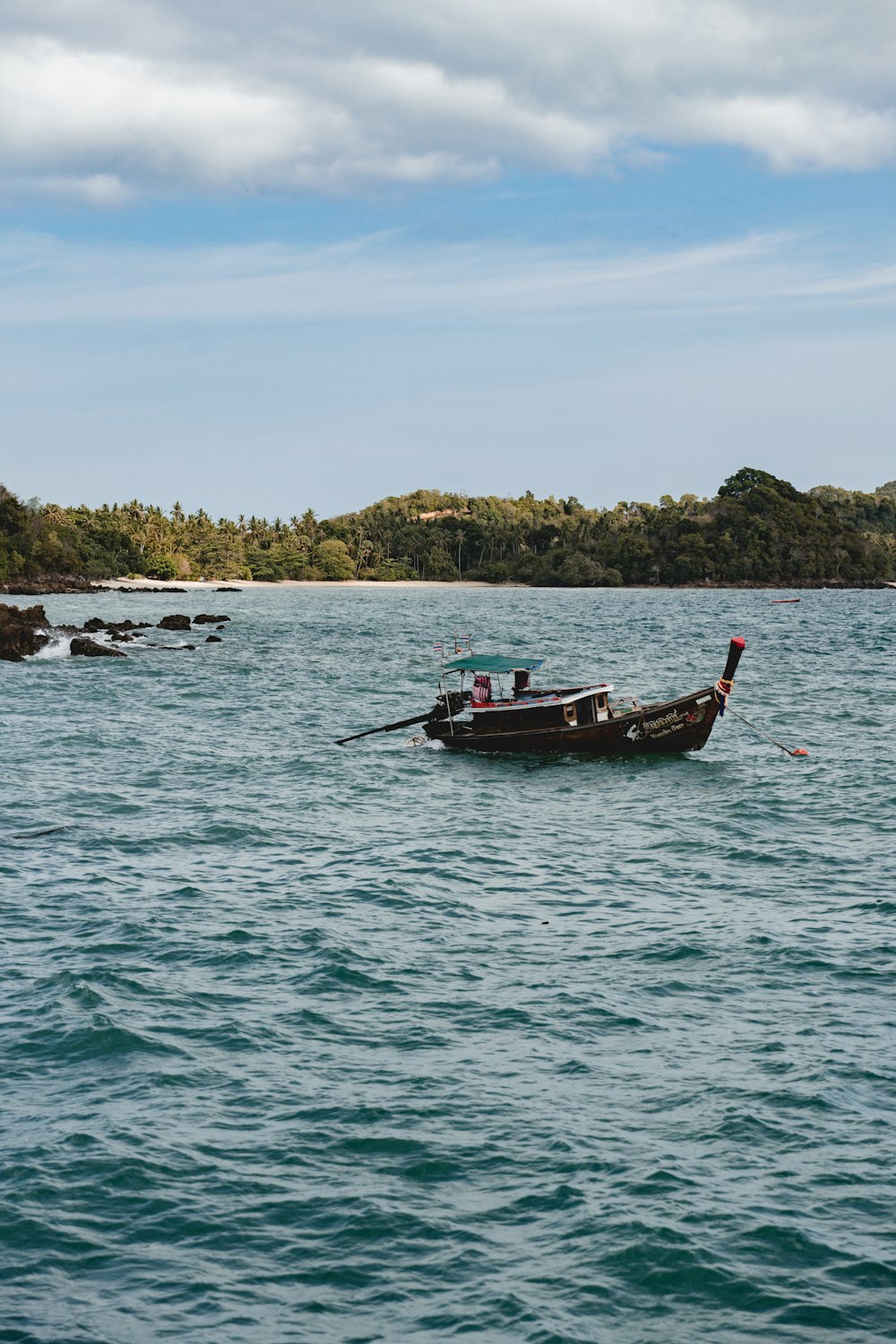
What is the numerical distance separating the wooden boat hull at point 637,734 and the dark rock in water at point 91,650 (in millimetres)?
35543

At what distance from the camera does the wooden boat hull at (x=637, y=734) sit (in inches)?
1387

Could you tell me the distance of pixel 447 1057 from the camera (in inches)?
591

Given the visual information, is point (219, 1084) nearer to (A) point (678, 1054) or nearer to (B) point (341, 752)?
(A) point (678, 1054)

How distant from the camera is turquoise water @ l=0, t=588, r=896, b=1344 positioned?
10742 mm

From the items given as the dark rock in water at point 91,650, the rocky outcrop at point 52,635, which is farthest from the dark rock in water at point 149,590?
the dark rock in water at point 91,650

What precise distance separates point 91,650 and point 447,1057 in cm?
→ 5540

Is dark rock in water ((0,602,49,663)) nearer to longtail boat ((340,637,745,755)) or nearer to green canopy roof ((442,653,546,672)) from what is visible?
longtail boat ((340,637,745,755))

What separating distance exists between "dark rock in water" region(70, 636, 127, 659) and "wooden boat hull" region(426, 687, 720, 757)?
35.5 m

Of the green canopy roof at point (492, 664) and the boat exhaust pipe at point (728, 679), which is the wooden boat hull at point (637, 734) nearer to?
the boat exhaust pipe at point (728, 679)

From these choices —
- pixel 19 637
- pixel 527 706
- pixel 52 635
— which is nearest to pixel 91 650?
pixel 19 637

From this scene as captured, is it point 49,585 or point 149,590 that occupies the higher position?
point 49,585

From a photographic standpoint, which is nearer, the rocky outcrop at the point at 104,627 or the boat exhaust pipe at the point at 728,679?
the boat exhaust pipe at the point at 728,679

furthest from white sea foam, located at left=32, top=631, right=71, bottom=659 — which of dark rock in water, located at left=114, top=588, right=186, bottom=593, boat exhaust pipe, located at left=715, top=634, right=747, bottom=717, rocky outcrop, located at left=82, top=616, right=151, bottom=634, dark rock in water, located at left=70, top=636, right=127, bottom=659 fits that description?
dark rock in water, located at left=114, top=588, right=186, bottom=593

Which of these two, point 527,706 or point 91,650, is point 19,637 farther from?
point 527,706
